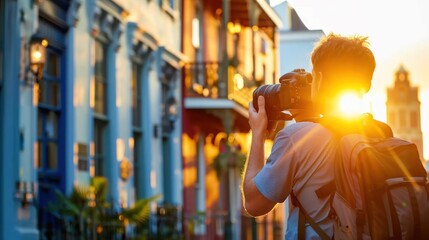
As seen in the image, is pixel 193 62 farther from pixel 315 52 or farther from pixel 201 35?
pixel 315 52

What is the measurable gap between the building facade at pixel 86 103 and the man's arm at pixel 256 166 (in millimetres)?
8497

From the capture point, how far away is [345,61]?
14.9 feet

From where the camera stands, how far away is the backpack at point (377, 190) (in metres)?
4.25

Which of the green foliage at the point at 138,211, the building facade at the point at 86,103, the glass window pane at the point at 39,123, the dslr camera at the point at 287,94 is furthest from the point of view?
the green foliage at the point at 138,211

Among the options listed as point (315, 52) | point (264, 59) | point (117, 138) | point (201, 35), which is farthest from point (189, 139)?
point (315, 52)

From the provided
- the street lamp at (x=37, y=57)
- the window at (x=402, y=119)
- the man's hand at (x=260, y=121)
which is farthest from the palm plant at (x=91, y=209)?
the window at (x=402, y=119)

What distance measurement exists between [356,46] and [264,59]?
93.7 ft

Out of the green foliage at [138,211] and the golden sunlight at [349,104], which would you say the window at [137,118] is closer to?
the green foliage at [138,211]

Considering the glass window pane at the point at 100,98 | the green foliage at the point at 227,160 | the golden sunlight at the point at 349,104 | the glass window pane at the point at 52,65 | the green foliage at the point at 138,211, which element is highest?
the glass window pane at the point at 52,65

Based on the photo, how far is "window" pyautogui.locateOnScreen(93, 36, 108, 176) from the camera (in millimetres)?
17156

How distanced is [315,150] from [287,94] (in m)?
0.25

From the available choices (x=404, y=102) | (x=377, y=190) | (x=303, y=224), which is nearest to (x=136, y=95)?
(x=303, y=224)

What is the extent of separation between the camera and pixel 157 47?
20859mm

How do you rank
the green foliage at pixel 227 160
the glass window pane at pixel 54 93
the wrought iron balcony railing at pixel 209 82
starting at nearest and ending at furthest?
the glass window pane at pixel 54 93
the wrought iron balcony railing at pixel 209 82
the green foliage at pixel 227 160
